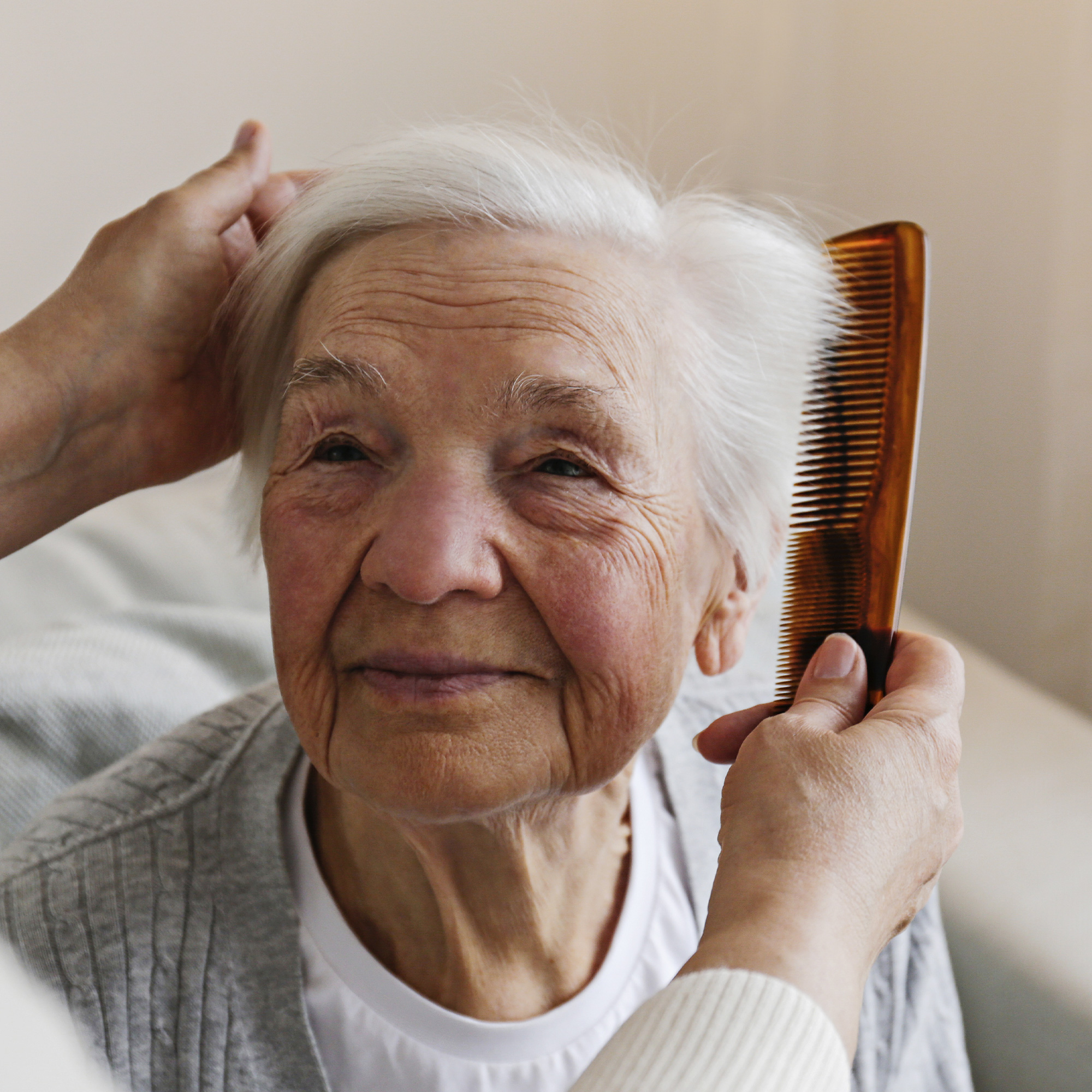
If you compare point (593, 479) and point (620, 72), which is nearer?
point (593, 479)

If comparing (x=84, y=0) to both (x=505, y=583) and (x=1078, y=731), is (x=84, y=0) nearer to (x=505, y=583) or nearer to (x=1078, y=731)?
(x=505, y=583)

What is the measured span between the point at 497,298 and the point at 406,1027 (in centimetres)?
71

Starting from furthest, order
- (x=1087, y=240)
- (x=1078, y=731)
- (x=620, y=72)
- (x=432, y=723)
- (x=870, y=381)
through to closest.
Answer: (x=620, y=72), (x=1087, y=240), (x=1078, y=731), (x=870, y=381), (x=432, y=723)

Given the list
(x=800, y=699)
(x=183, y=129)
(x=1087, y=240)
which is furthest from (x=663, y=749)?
(x=183, y=129)

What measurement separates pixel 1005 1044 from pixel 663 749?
0.58 m

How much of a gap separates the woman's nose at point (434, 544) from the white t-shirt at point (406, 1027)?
0.39m

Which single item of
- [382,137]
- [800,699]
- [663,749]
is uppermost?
[382,137]

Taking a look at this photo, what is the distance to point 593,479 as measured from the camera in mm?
1018

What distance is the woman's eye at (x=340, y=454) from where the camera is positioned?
1.04 meters

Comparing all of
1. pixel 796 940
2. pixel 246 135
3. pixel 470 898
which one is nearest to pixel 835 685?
pixel 796 940

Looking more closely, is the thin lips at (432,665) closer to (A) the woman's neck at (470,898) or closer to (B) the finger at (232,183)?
(A) the woman's neck at (470,898)

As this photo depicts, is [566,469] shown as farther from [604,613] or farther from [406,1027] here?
[406,1027]

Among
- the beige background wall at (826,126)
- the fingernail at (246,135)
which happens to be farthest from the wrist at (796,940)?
the beige background wall at (826,126)

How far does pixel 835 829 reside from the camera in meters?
0.80
